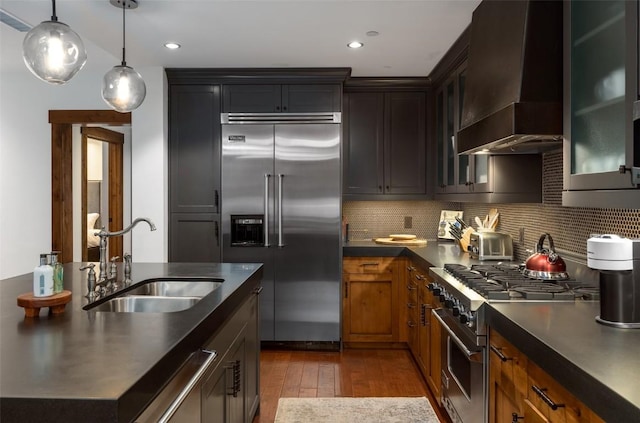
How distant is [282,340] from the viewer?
179 inches

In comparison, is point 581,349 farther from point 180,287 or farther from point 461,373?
point 180,287

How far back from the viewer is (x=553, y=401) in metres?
1.50

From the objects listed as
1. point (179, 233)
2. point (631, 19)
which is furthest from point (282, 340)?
point (631, 19)

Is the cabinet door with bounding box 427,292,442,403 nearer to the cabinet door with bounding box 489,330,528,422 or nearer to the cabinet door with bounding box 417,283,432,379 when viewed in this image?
the cabinet door with bounding box 417,283,432,379

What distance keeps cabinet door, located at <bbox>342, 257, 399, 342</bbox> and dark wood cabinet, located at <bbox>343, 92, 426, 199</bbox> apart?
776mm

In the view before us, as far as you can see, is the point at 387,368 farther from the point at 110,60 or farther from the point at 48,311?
the point at 110,60

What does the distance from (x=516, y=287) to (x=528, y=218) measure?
1.25 m

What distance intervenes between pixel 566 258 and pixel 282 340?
8.43 feet

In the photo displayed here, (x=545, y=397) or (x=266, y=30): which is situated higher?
(x=266, y=30)

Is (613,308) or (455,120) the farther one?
(455,120)

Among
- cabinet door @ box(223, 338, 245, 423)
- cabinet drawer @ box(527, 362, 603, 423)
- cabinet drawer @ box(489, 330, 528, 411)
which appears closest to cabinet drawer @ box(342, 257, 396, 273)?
cabinet door @ box(223, 338, 245, 423)

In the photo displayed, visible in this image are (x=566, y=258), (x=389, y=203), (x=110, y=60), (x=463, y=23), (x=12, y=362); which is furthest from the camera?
(x=389, y=203)

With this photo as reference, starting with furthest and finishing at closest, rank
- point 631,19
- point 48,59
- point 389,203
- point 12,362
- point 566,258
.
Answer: point 389,203
point 566,258
point 48,59
point 631,19
point 12,362

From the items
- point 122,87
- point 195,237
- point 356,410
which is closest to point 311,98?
point 195,237
